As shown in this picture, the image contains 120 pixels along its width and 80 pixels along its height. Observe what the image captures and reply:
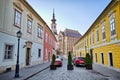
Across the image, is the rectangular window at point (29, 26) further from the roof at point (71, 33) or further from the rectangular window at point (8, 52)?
the roof at point (71, 33)

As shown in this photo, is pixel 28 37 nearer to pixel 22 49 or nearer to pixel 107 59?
pixel 22 49

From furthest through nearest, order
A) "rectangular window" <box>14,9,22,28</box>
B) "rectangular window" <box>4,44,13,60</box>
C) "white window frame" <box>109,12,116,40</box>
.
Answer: "white window frame" <box>109,12,116,40</box>, "rectangular window" <box>14,9,22,28</box>, "rectangular window" <box>4,44,13,60</box>

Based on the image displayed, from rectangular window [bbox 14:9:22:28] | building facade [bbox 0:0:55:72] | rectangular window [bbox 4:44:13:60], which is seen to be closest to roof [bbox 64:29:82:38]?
building facade [bbox 0:0:55:72]

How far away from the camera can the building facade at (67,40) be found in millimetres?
90750

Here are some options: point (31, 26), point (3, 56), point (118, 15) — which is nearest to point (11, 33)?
point (3, 56)

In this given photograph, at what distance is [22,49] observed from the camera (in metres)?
15.5

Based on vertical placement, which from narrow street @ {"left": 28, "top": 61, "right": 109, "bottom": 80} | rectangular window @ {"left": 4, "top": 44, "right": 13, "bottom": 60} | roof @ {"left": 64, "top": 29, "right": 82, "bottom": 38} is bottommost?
narrow street @ {"left": 28, "top": 61, "right": 109, "bottom": 80}

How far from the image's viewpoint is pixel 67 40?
90.8 metres

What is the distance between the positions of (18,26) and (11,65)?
4287mm

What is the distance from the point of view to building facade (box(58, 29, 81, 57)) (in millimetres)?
90750

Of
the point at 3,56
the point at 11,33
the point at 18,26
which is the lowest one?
the point at 3,56

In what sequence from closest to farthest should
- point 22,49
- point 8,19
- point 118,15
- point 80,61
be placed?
point 8,19, point 118,15, point 22,49, point 80,61

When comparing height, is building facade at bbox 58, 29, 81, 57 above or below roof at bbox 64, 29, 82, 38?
below

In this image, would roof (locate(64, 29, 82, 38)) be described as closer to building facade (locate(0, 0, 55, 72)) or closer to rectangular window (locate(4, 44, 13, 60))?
building facade (locate(0, 0, 55, 72))
